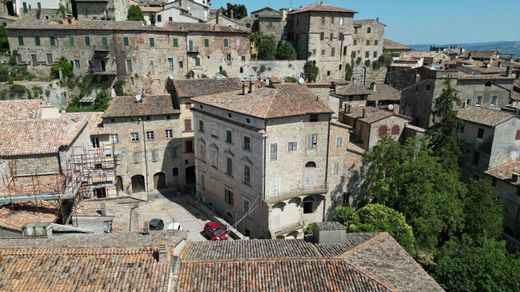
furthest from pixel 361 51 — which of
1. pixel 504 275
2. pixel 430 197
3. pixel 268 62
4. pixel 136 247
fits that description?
pixel 136 247

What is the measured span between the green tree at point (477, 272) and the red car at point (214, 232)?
17.1 m

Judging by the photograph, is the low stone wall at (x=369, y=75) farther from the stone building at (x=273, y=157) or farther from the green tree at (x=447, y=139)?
the stone building at (x=273, y=157)

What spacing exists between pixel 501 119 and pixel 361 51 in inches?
1595

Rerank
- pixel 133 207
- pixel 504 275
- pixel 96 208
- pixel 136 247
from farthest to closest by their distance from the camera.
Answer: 1. pixel 133 207
2. pixel 96 208
3. pixel 504 275
4. pixel 136 247

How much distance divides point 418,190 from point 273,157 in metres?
12.6

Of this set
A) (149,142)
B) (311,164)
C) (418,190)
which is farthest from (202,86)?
(418,190)

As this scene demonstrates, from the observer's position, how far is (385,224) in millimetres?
27641

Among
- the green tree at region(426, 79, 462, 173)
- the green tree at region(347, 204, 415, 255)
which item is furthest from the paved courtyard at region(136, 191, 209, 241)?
the green tree at region(426, 79, 462, 173)

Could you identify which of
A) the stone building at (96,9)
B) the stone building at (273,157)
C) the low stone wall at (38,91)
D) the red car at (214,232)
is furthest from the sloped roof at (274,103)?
the stone building at (96,9)

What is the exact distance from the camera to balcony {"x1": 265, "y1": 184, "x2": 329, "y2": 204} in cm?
3281

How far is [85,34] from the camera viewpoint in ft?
183

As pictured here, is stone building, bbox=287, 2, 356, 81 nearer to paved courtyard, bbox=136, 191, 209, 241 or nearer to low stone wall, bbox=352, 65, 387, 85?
low stone wall, bbox=352, 65, 387, 85

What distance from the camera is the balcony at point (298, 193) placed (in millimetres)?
32812

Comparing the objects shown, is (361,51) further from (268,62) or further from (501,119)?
(501,119)
